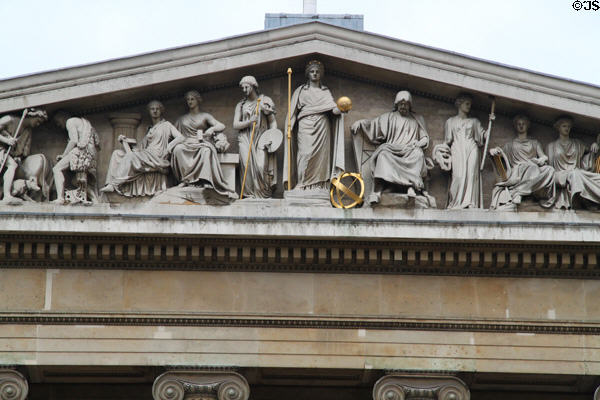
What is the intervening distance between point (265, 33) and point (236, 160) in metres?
2.14

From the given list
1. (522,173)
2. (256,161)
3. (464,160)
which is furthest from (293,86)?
(522,173)

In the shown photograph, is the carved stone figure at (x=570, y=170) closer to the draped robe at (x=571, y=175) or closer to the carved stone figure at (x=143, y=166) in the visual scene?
the draped robe at (x=571, y=175)

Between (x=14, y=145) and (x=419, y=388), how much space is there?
7425 millimetres

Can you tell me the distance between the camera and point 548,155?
2689 centimetres

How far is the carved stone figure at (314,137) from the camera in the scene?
86.7ft

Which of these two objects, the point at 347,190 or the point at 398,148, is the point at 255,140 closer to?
the point at 347,190

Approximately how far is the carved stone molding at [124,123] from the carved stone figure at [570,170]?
22.1ft

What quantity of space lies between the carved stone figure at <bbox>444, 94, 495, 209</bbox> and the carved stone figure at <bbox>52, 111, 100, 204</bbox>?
5671 millimetres

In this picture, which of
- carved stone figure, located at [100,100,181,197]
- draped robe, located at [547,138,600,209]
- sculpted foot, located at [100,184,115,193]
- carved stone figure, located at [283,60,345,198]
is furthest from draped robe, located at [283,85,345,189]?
draped robe, located at [547,138,600,209]

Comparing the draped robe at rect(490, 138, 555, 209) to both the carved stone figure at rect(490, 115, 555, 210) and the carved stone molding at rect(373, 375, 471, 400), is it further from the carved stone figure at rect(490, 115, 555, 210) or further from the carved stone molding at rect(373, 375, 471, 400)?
the carved stone molding at rect(373, 375, 471, 400)

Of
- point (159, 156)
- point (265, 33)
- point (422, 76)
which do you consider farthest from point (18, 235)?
point (422, 76)

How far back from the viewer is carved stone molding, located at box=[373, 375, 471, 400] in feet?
83.6

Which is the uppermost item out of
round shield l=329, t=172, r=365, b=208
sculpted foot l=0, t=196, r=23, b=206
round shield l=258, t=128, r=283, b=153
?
round shield l=258, t=128, r=283, b=153

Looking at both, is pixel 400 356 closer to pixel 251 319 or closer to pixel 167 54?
pixel 251 319
